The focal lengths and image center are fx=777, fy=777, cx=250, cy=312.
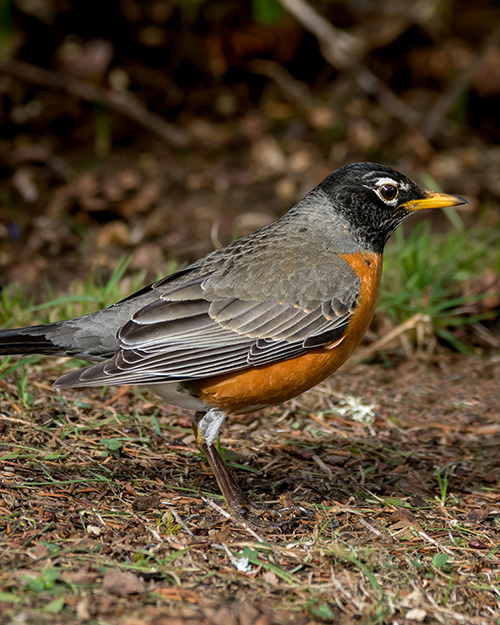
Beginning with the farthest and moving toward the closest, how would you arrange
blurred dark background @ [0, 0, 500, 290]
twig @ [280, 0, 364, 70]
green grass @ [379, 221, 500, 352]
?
twig @ [280, 0, 364, 70] → blurred dark background @ [0, 0, 500, 290] → green grass @ [379, 221, 500, 352]

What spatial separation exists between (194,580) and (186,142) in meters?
7.23

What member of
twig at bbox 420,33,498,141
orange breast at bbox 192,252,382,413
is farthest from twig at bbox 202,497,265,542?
twig at bbox 420,33,498,141

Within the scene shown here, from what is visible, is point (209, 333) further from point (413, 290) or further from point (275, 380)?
point (413, 290)

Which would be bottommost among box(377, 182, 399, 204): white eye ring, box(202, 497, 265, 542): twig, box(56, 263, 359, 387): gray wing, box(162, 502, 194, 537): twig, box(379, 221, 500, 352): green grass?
box(202, 497, 265, 542): twig

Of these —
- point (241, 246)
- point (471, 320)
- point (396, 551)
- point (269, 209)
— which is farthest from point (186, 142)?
point (396, 551)

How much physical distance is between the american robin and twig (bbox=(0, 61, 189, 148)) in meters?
5.27

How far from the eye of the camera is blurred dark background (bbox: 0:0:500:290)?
8.47 metres

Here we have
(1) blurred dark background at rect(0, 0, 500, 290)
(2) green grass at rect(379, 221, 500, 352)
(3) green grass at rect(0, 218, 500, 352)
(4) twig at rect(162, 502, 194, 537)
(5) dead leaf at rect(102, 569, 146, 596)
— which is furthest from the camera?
(1) blurred dark background at rect(0, 0, 500, 290)

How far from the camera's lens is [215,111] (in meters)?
10.2

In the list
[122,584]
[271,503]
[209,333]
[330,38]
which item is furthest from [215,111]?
[122,584]

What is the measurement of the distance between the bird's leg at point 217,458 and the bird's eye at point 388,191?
1.61 meters

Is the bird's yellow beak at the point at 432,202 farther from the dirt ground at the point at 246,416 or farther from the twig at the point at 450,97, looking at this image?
the twig at the point at 450,97

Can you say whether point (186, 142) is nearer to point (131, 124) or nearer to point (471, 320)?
point (131, 124)

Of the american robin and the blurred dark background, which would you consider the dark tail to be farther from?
the blurred dark background
